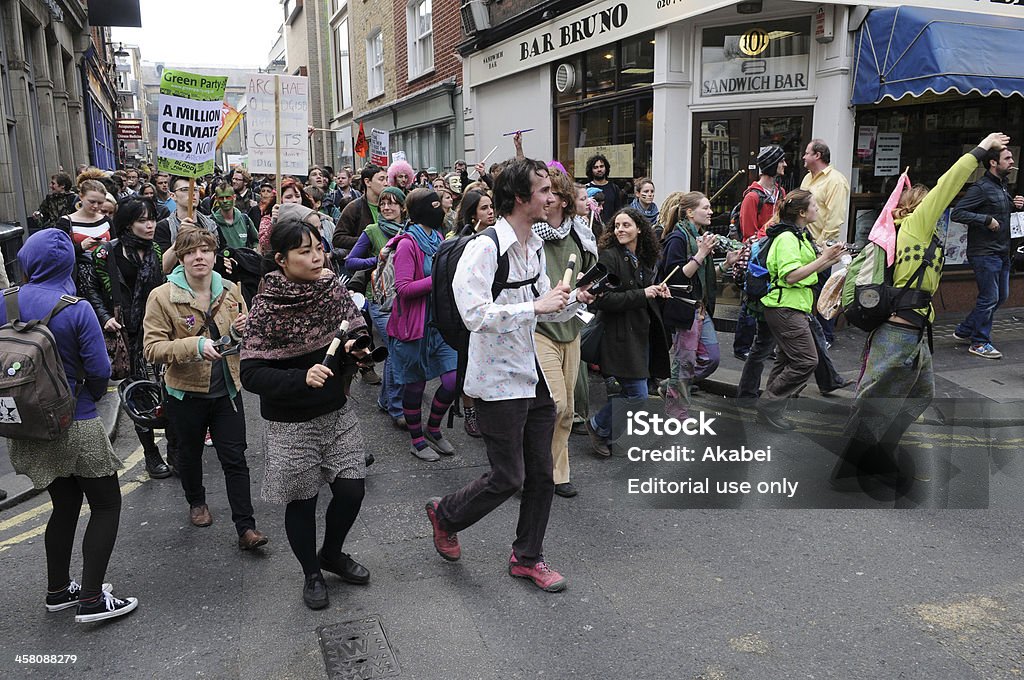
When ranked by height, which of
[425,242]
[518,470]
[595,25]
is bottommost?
[518,470]

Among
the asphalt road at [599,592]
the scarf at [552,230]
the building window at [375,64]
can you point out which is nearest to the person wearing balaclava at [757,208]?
the asphalt road at [599,592]

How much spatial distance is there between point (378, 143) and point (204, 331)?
11716 mm

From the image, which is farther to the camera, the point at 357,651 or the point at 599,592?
the point at 599,592

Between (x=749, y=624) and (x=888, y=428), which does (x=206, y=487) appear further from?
(x=888, y=428)

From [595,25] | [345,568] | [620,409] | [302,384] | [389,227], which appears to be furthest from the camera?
[595,25]

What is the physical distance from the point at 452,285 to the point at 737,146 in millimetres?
7775

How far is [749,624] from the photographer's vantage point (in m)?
3.51

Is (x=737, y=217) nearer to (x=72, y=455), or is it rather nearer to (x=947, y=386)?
(x=947, y=386)

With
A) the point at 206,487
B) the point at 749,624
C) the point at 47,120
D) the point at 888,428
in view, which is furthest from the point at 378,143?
the point at 749,624

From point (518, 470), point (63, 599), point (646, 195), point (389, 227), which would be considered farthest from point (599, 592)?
point (646, 195)

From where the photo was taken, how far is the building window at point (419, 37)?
20.4 metres

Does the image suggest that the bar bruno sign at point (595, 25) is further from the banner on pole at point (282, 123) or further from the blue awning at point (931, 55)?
the banner on pole at point (282, 123)

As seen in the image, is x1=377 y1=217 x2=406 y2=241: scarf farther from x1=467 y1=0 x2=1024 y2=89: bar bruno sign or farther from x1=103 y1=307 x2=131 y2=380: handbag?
x1=467 y1=0 x2=1024 y2=89: bar bruno sign

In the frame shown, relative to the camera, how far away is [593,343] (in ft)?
18.3
